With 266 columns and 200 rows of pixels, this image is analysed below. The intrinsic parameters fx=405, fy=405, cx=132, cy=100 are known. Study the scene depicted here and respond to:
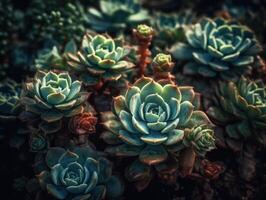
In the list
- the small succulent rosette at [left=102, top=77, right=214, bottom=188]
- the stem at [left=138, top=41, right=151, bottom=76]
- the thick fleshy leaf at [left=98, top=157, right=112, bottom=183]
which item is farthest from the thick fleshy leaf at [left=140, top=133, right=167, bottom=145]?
the stem at [left=138, top=41, right=151, bottom=76]

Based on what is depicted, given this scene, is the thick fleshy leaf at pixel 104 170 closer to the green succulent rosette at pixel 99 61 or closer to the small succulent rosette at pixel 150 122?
the small succulent rosette at pixel 150 122

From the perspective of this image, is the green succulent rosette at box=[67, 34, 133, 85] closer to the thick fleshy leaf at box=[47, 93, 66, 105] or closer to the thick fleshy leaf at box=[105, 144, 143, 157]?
the thick fleshy leaf at box=[47, 93, 66, 105]

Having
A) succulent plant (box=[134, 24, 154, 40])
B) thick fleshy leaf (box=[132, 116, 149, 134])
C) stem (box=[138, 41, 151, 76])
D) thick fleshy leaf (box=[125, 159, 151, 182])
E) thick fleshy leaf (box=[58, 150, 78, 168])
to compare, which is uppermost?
succulent plant (box=[134, 24, 154, 40])

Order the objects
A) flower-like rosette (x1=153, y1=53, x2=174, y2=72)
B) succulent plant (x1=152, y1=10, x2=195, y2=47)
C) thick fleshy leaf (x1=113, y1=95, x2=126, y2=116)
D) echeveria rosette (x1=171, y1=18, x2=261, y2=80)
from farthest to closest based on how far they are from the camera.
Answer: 1. succulent plant (x1=152, y1=10, x2=195, y2=47)
2. echeveria rosette (x1=171, y1=18, x2=261, y2=80)
3. flower-like rosette (x1=153, y1=53, x2=174, y2=72)
4. thick fleshy leaf (x1=113, y1=95, x2=126, y2=116)

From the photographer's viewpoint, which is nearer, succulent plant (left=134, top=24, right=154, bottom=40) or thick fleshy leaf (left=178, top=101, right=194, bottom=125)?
thick fleshy leaf (left=178, top=101, right=194, bottom=125)

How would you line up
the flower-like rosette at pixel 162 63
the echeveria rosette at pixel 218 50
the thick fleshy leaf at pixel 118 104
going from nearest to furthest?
the thick fleshy leaf at pixel 118 104 → the flower-like rosette at pixel 162 63 → the echeveria rosette at pixel 218 50

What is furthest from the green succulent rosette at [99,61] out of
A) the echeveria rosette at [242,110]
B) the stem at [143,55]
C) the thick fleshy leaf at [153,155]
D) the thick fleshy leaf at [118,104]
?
the echeveria rosette at [242,110]

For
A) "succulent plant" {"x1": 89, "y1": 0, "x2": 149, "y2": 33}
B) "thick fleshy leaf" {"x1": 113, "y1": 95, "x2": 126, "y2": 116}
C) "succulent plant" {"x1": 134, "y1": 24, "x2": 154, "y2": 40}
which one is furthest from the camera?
"succulent plant" {"x1": 89, "y1": 0, "x2": 149, "y2": 33}

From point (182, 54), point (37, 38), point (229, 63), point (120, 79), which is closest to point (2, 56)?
point (37, 38)
